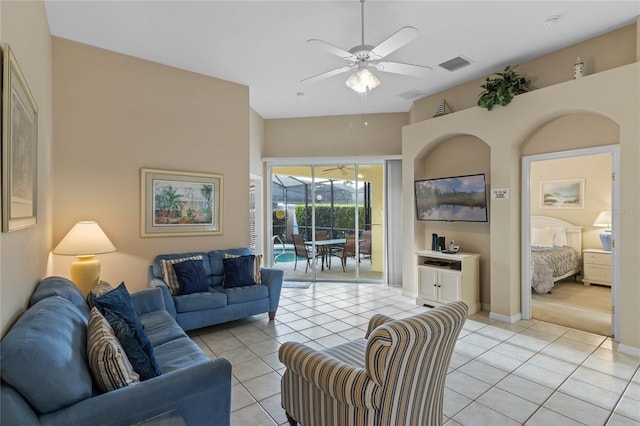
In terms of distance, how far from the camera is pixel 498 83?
4.00 metres

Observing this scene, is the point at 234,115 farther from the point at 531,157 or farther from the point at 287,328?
the point at 531,157

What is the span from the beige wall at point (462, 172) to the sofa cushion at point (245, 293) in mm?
2808

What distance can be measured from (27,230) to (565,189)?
817 centimetres

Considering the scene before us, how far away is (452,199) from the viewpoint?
15.4 feet

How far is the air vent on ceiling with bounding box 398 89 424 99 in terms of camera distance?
506cm

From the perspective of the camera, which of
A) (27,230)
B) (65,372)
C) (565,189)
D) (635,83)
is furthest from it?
(565,189)

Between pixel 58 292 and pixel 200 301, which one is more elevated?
pixel 58 292

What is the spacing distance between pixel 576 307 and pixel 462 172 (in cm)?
253

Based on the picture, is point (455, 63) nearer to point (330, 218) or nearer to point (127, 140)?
point (330, 218)

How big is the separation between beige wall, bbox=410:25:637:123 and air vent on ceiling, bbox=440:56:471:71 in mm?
547

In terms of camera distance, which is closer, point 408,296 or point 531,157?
point 531,157

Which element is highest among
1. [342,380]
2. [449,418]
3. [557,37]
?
[557,37]

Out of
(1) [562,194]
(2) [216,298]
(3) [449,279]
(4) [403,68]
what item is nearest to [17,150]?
(2) [216,298]

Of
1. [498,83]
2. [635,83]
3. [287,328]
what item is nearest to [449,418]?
[287,328]
